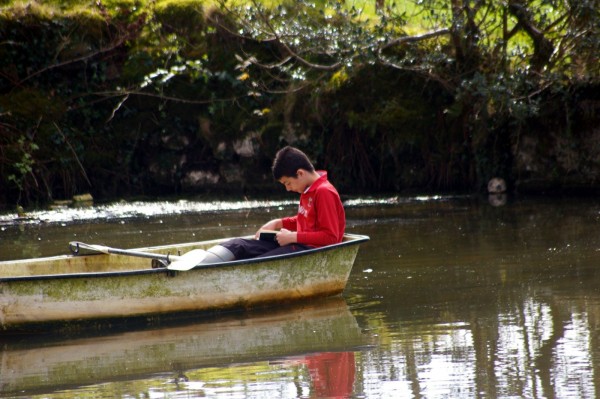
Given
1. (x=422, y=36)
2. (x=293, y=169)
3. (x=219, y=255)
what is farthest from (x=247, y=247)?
(x=422, y=36)

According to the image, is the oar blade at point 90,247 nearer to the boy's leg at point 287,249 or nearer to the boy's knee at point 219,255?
the boy's knee at point 219,255

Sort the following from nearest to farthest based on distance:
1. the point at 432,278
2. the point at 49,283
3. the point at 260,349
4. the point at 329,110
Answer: the point at 260,349 < the point at 49,283 < the point at 432,278 < the point at 329,110

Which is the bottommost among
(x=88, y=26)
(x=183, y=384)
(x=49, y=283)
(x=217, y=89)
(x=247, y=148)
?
(x=183, y=384)

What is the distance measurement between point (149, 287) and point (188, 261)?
1.34 ft

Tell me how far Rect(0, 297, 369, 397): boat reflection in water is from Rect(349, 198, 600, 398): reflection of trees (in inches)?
12.9

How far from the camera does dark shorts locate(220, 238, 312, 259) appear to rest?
28.5 feet

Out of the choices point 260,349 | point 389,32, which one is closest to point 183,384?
point 260,349

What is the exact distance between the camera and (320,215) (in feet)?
28.2

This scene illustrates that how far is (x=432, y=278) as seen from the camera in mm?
9555

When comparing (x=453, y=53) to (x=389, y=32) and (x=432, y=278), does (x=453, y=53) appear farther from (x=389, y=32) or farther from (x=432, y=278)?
(x=432, y=278)

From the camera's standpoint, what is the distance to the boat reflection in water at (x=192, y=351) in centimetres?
638

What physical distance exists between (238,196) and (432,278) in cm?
931

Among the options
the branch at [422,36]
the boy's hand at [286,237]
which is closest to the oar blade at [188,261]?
the boy's hand at [286,237]

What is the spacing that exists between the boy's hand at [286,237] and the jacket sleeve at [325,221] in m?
0.05
